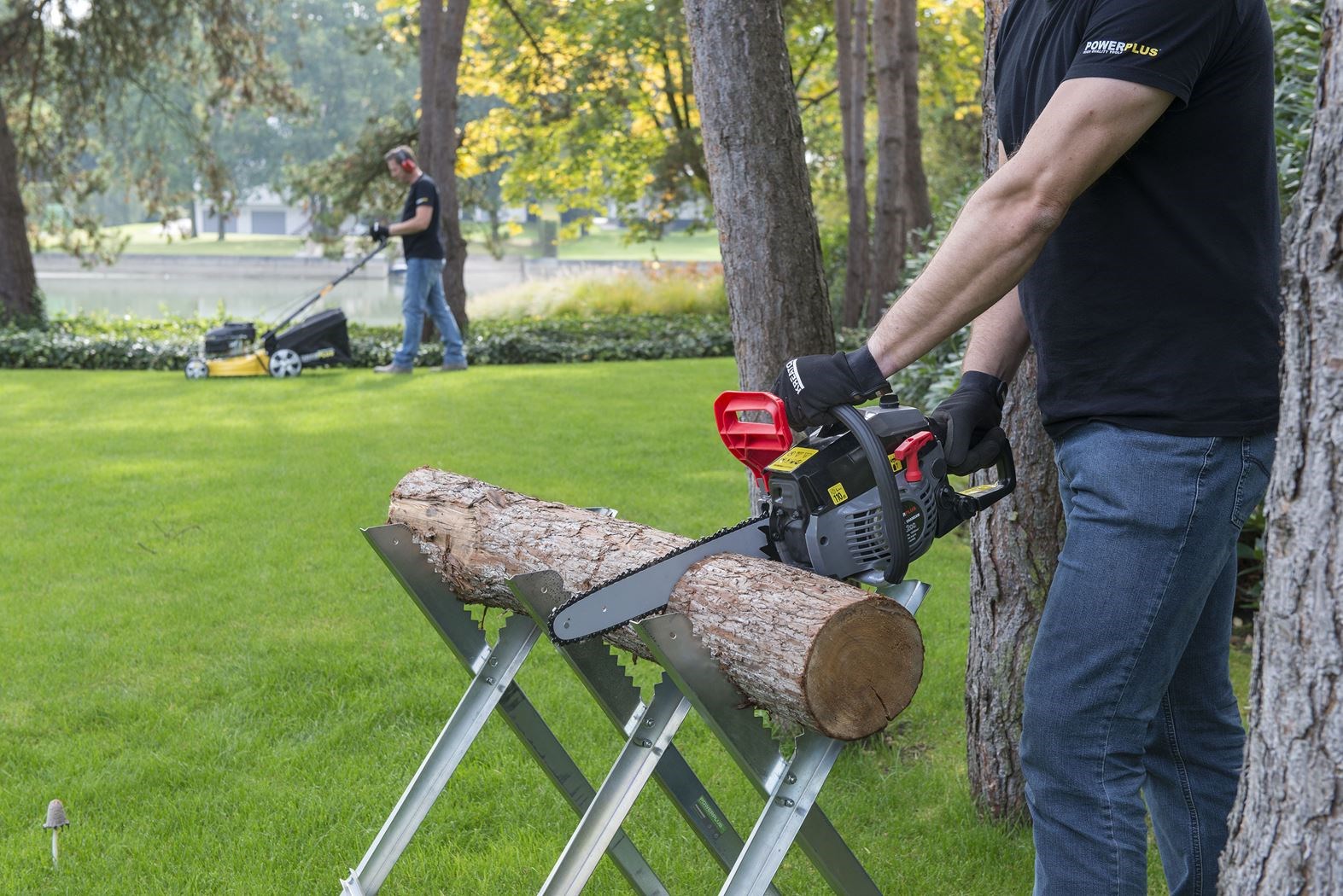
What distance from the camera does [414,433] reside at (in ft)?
29.2

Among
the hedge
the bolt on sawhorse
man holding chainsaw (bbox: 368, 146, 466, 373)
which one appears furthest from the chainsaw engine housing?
the hedge

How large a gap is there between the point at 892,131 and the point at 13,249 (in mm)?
11389

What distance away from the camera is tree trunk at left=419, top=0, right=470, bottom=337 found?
14469 mm

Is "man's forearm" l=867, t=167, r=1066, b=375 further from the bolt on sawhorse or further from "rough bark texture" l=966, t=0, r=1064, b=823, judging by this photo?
"rough bark texture" l=966, t=0, r=1064, b=823

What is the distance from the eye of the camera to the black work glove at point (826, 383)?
200 cm

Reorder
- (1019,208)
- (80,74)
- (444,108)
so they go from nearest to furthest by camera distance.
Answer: (1019,208) < (444,108) < (80,74)

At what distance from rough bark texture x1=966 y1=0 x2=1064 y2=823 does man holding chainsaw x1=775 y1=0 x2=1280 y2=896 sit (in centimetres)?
96

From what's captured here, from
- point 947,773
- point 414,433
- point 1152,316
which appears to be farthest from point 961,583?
point 414,433

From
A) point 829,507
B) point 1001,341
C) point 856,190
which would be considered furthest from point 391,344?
point 829,507

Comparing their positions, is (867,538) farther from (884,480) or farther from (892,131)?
(892,131)

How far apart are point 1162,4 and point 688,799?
1.60m

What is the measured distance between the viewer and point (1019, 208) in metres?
1.86

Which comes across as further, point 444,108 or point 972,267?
point 444,108

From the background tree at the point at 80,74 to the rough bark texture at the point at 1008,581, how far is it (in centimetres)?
1573
